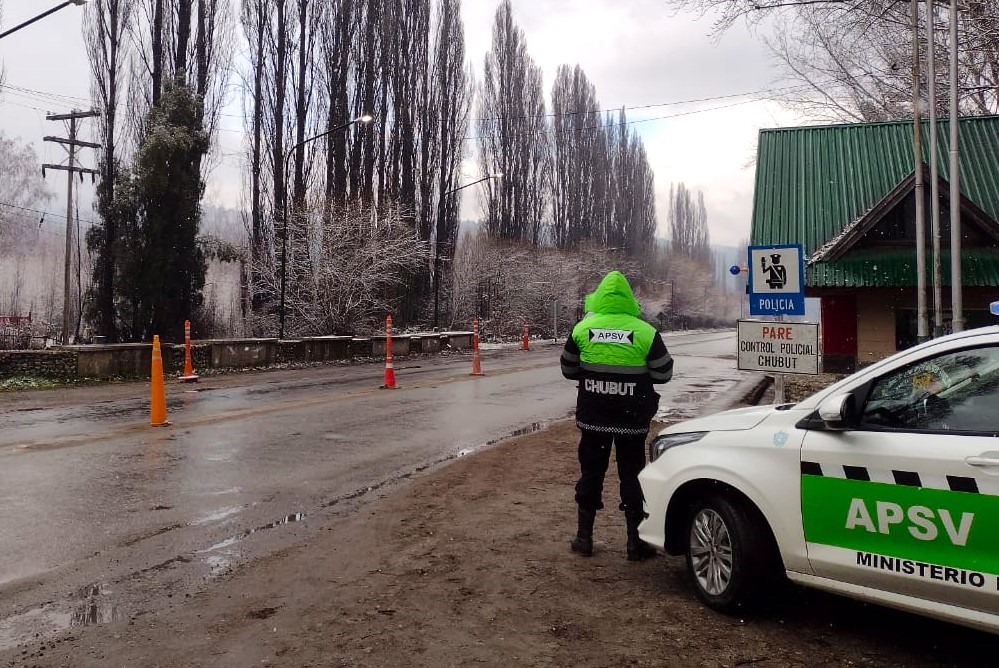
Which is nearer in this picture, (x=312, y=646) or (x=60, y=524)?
(x=312, y=646)

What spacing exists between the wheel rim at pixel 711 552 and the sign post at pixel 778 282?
3.94 m

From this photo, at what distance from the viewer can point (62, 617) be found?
13.8 feet

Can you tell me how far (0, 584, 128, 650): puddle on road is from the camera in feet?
13.0

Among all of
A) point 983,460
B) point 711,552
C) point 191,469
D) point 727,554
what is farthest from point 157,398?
point 983,460

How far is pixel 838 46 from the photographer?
75.1ft

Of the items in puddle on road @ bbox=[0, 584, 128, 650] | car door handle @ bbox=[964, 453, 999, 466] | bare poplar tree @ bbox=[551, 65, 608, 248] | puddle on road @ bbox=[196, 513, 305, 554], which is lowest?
puddle on road @ bbox=[196, 513, 305, 554]

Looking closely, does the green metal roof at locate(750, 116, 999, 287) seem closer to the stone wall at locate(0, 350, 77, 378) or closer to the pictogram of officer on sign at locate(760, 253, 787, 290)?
the pictogram of officer on sign at locate(760, 253, 787, 290)

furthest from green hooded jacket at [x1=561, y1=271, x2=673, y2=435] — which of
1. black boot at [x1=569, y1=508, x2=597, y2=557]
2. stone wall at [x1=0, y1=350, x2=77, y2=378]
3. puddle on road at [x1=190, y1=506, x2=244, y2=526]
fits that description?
stone wall at [x1=0, y1=350, x2=77, y2=378]

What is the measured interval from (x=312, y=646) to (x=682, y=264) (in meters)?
86.7

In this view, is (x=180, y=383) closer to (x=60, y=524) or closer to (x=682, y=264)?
(x=60, y=524)

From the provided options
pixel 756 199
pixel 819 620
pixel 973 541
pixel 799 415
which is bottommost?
pixel 819 620

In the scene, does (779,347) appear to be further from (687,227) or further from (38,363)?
(687,227)

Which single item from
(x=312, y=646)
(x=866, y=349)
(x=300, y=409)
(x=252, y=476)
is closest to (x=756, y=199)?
A: (x=866, y=349)

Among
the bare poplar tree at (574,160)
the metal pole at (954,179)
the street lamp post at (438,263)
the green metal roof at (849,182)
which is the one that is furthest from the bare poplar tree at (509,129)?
the metal pole at (954,179)
